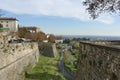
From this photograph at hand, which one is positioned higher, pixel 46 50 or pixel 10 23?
pixel 10 23

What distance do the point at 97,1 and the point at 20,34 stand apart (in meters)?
69.1

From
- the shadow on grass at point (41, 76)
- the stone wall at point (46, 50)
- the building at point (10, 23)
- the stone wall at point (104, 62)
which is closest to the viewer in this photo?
the stone wall at point (104, 62)

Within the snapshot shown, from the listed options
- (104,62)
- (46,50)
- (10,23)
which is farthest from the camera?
(10,23)

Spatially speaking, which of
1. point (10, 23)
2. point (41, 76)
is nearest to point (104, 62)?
point (41, 76)

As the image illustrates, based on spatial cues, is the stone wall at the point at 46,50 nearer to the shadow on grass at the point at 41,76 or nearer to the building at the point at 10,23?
the building at the point at 10,23

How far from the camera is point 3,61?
20.1 meters

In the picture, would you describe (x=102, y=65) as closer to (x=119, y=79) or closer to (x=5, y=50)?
(x=119, y=79)

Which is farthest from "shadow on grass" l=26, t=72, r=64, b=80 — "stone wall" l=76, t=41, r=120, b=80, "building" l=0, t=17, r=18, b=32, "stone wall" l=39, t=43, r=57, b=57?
"building" l=0, t=17, r=18, b=32

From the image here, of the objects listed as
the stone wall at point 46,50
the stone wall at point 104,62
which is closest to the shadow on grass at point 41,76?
the stone wall at point 104,62

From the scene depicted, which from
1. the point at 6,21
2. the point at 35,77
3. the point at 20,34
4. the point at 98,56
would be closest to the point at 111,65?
the point at 98,56

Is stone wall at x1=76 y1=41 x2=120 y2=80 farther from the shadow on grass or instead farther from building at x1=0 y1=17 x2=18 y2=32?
building at x1=0 y1=17 x2=18 y2=32

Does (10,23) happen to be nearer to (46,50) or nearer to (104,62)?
(46,50)

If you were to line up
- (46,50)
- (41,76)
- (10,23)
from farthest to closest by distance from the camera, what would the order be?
(10,23) → (46,50) → (41,76)

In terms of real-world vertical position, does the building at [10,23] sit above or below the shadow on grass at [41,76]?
above
